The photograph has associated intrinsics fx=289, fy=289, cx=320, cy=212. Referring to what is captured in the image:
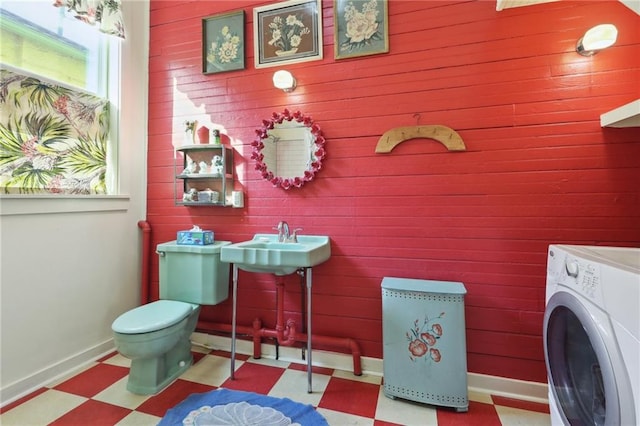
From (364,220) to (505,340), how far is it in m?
1.08

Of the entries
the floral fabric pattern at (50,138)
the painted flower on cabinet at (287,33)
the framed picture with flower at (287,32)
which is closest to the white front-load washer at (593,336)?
the framed picture with flower at (287,32)

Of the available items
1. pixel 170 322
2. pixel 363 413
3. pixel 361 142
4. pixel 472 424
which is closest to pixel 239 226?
pixel 170 322

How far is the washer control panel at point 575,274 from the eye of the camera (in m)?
0.87

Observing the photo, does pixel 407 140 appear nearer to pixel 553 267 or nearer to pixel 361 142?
pixel 361 142

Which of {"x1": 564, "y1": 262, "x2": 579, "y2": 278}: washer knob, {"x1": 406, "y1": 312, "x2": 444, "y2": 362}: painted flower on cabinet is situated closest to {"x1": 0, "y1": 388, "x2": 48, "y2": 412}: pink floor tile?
{"x1": 406, "y1": 312, "x2": 444, "y2": 362}: painted flower on cabinet

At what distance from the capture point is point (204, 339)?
227 centimetres

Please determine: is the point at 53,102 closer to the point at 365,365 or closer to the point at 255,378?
the point at 255,378

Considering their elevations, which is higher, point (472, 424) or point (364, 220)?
point (364, 220)

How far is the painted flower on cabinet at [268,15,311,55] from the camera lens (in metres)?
2.03

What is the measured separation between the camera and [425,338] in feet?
5.21

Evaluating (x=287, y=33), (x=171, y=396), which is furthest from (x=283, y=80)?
(x=171, y=396)

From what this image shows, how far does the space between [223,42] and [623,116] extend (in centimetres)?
247

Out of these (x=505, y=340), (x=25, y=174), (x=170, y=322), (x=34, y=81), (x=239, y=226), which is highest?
(x=34, y=81)

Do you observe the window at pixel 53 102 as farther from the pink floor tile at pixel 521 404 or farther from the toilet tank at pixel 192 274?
the pink floor tile at pixel 521 404
